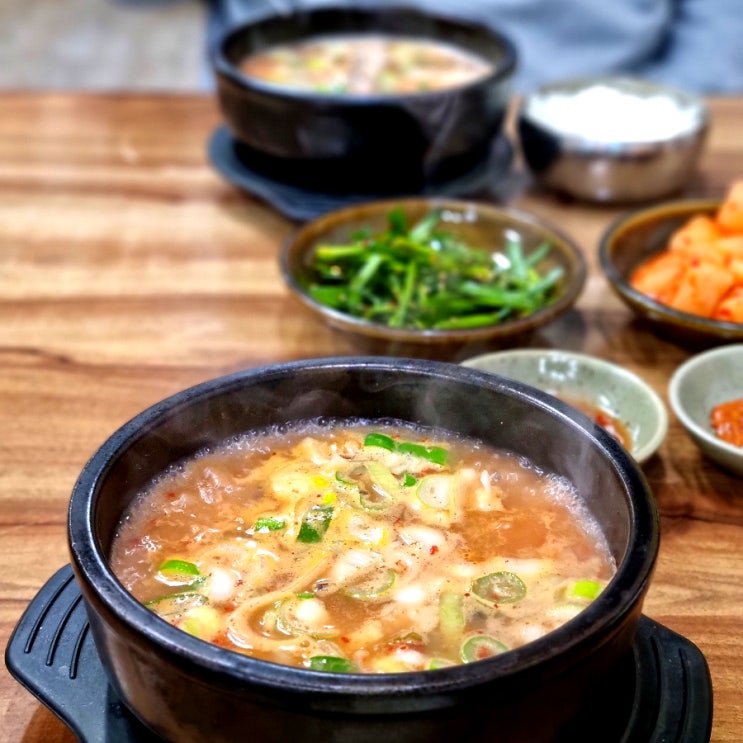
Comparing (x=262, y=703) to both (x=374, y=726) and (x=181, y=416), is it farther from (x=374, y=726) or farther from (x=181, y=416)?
(x=181, y=416)

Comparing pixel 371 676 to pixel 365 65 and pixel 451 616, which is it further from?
pixel 365 65

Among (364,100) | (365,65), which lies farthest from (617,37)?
(364,100)

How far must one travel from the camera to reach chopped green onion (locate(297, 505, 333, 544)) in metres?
1.24

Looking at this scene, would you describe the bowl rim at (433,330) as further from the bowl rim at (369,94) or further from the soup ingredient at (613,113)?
the soup ingredient at (613,113)

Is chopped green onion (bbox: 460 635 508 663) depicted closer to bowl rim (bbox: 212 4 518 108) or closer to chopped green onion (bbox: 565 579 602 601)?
chopped green onion (bbox: 565 579 602 601)

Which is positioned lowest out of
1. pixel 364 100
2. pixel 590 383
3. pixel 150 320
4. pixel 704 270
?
pixel 150 320

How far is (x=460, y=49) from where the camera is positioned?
3.18m

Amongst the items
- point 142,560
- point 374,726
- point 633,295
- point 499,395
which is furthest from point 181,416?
point 633,295

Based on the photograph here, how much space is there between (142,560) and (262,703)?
13.7 inches

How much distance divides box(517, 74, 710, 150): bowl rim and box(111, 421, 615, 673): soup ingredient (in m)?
1.58

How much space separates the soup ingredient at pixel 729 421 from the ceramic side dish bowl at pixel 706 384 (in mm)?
14

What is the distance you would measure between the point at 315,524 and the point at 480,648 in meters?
0.29

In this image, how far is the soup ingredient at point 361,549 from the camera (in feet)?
3.60

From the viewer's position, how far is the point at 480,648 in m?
1.07
